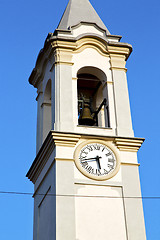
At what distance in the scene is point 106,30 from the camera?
22.7m

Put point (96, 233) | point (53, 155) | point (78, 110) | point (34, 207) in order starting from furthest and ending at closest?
1. point (78, 110)
2. point (34, 207)
3. point (53, 155)
4. point (96, 233)

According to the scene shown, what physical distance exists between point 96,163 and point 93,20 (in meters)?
6.63

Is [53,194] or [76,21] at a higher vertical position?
[76,21]

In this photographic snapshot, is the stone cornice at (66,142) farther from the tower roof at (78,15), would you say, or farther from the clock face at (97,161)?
the tower roof at (78,15)

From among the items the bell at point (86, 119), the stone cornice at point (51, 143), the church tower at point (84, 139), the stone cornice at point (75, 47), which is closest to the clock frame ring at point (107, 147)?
the church tower at point (84, 139)

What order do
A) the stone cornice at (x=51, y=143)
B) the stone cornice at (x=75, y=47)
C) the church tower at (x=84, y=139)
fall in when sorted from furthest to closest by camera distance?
the stone cornice at (x=75, y=47), the stone cornice at (x=51, y=143), the church tower at (x=84, y=139)

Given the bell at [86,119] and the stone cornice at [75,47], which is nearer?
the bell at [86,119]

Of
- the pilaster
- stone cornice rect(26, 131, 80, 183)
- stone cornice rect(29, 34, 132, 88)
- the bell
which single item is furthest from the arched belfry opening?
stone cornice rect(26, 131, 80, 183)

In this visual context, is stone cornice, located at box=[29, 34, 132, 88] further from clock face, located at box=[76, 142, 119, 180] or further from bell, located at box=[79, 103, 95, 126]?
clock face, located at box=[76, 142, 119, 180]

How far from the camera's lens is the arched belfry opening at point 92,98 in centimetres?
2125

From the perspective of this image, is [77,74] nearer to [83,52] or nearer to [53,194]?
[83,52]

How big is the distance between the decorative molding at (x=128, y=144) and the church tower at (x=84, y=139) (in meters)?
0.02

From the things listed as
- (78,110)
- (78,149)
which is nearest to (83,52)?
(78,110)

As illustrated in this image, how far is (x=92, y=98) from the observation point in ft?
75.5
